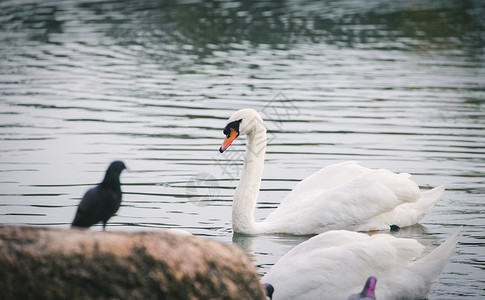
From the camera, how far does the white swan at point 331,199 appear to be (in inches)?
380

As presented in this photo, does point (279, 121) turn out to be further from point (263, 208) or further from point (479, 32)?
point (479, 32)

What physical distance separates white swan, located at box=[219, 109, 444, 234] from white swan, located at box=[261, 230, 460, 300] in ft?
7.21

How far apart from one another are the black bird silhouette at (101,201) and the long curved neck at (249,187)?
276 centimetres

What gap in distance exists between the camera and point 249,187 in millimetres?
10094

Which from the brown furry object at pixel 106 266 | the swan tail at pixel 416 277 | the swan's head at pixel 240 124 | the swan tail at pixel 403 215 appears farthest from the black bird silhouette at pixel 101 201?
the swan tail at pixel 403 215

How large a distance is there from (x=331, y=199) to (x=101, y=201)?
3.39 metres

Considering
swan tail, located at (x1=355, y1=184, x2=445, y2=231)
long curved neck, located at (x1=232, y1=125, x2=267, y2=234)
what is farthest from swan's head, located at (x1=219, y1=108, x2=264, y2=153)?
swan tail, located at (x1=355, y1=184, x2=445, y2=231)

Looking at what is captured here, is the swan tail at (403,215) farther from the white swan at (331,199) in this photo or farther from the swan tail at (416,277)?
the swan tail at (416,277)

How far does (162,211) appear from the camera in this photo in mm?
10141

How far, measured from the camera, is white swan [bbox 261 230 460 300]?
7070mm

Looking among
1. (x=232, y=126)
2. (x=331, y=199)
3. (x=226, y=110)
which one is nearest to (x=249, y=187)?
(x=232, y=126)

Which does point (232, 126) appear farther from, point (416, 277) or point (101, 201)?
point (416, 277)

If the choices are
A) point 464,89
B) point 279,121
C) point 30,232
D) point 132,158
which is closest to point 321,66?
point 464,89

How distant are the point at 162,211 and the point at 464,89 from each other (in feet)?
33.7
